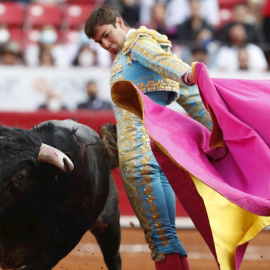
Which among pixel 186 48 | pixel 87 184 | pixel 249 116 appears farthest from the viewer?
pixel 186 48

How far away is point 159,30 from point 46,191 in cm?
494

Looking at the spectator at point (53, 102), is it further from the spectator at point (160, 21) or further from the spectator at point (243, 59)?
the spectator at point (243, 59)

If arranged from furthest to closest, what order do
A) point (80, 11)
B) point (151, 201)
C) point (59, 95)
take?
point (80, 11) → point (59, 95) → point (151, 201)

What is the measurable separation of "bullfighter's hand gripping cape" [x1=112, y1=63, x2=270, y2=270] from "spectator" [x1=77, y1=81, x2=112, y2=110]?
12.3 ft

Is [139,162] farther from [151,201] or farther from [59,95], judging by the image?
[59,95]

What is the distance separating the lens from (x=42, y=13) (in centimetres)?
871

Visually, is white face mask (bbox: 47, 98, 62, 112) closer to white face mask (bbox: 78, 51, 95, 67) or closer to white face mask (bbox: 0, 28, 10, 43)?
white face mask (bbox: 78, 51, 95, 67)

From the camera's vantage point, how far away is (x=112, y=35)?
324cm

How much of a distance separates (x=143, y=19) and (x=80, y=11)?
104 cm

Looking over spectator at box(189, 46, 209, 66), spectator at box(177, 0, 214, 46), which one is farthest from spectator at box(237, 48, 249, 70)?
spectator at box(177, 0, 214, 46)

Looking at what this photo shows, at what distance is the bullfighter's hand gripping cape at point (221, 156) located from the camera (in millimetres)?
2535

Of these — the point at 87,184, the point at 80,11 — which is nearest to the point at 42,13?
the point at 80,11

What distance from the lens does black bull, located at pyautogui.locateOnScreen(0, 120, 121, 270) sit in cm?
301

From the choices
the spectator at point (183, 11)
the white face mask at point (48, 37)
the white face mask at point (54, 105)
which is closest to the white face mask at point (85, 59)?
the white face mask at point (48, 37)
